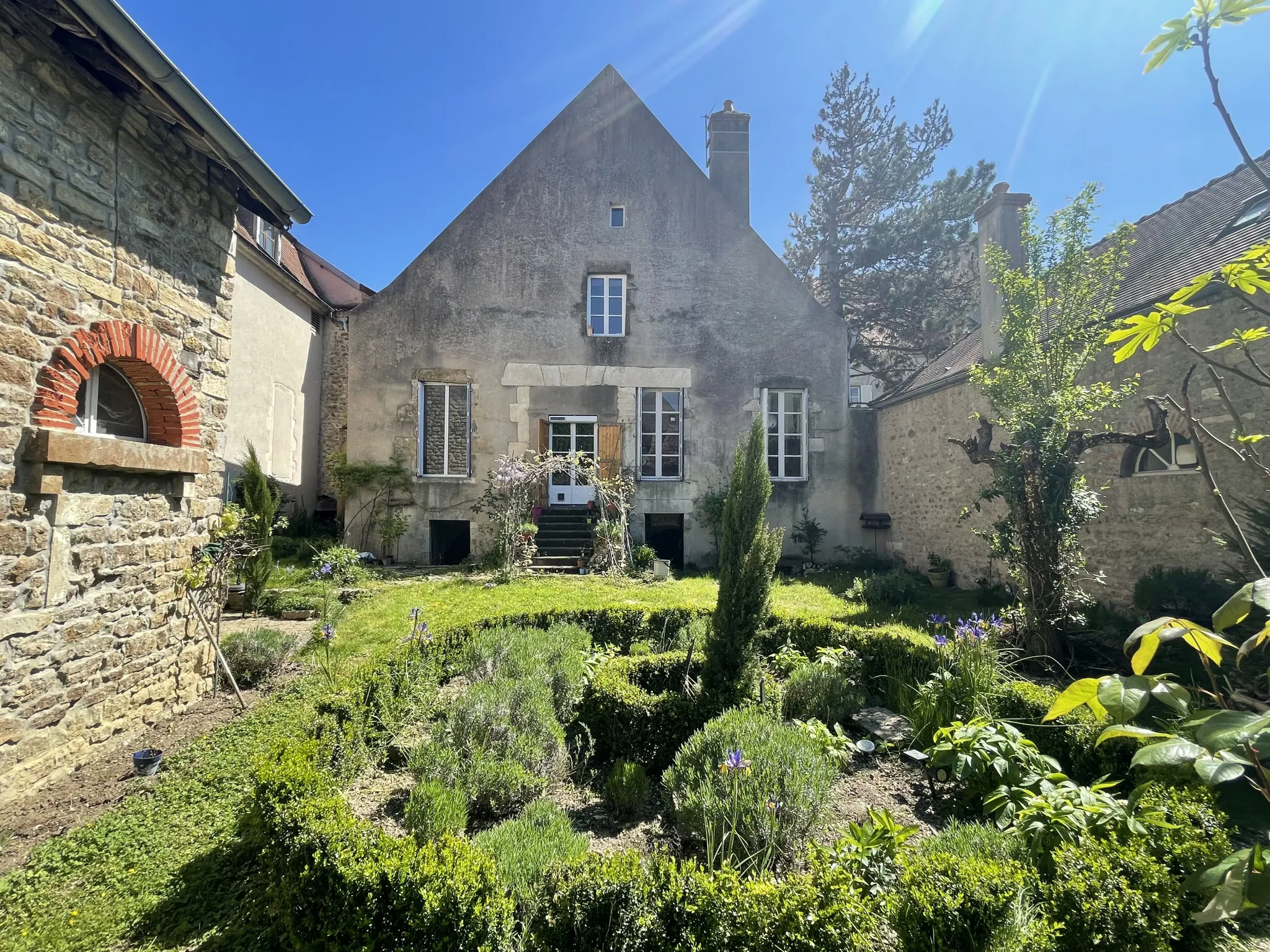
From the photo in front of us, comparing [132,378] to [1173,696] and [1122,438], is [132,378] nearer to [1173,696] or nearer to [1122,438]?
[1173,696]

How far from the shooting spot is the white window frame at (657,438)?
1206 cm

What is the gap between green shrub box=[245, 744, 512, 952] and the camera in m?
1.99

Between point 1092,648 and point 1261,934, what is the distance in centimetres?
407

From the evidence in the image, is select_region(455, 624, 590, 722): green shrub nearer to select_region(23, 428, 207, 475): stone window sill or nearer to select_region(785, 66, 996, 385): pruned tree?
select_region(23, 428, 207, 475): stone window sill

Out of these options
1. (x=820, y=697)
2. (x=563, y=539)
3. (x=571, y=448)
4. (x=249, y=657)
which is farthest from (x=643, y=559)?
(x=249, y=657)

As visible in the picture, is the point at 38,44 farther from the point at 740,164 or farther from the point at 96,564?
the point at 740,164

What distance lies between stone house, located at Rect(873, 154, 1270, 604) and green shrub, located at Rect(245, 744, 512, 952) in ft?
21.1

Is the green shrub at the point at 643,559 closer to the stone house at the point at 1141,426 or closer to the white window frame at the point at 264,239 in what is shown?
the stone house at the point at 1141,426

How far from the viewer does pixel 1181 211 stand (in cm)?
840

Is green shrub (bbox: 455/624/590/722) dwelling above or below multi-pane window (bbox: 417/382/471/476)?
below

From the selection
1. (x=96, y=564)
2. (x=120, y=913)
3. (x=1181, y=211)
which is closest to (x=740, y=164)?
(x=1181, y=211)

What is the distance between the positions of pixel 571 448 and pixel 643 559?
3.07 m

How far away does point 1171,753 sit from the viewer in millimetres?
1049

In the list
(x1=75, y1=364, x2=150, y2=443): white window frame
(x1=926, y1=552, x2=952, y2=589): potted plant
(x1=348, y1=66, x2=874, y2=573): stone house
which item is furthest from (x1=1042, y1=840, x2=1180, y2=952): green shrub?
(x1=348, y1=66, x2=874, y2=573): stone house
